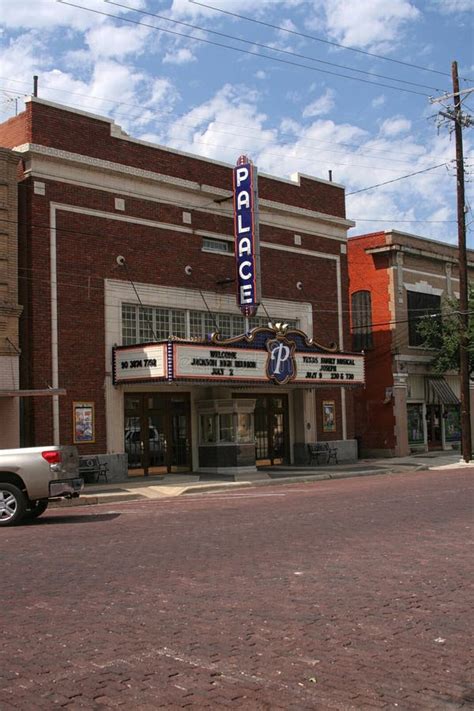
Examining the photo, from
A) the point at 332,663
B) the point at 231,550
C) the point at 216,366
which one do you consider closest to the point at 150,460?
the point at 216,366

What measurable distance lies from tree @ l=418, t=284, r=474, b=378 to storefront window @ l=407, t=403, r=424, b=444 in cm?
201

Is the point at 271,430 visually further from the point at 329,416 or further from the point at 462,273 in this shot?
the point at 462,273

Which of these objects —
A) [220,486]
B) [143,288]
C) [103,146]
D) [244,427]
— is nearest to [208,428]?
[244,427]

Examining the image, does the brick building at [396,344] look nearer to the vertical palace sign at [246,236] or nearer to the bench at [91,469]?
the vertical palace sign at [246,236]

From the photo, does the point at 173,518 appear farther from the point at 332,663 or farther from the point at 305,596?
the point at 332,663

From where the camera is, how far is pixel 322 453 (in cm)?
3103

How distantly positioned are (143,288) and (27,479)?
41.2 feet

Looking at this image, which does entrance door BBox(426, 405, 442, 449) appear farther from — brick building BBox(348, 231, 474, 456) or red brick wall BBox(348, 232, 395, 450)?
red brick wall BBox(348, 232, 395, 450)

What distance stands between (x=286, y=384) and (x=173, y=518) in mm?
12863

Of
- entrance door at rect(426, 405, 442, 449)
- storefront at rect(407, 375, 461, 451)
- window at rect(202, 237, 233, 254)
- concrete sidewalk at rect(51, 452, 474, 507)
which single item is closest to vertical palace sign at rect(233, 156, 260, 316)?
window at rect(202, 237, 233, 254)

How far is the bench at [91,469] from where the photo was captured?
76.8 feet

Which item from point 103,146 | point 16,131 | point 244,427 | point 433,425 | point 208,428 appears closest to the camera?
point 16,131

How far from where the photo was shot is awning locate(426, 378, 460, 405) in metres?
37.4

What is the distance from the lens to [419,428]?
36.9 m
